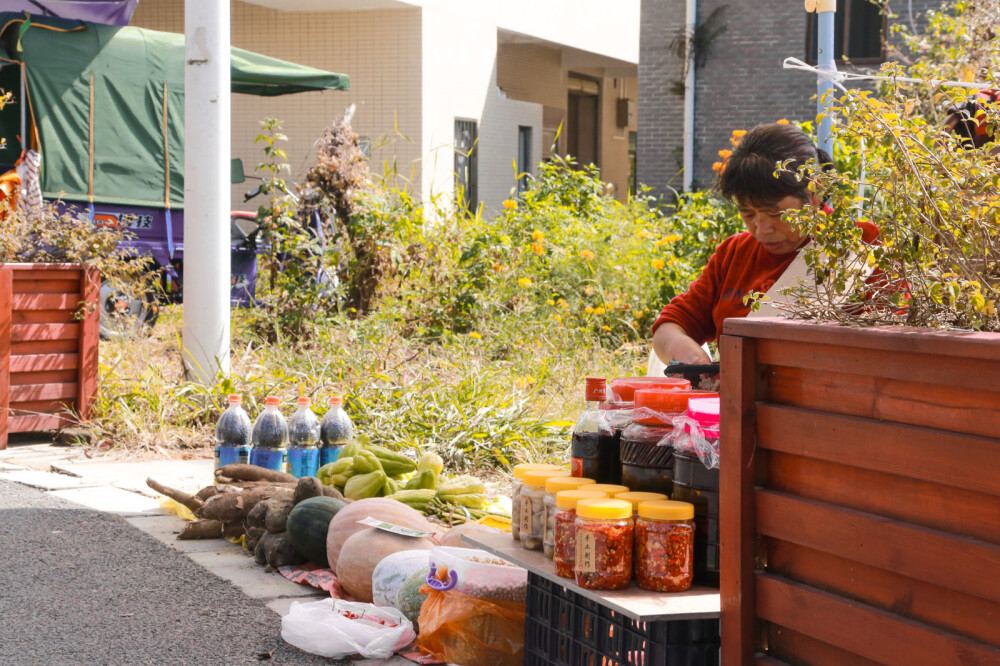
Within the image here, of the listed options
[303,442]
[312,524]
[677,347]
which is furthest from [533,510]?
[303,442]

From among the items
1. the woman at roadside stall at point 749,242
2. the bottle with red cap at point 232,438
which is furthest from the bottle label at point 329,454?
the woman at roadside stall at point 749,242

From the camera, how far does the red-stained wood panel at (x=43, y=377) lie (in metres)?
7.01

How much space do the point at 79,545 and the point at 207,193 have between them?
3162 mm

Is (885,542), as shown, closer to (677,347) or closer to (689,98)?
(677,347)

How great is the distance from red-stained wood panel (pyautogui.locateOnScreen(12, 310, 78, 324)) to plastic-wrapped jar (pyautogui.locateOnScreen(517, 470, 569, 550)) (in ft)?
16.3

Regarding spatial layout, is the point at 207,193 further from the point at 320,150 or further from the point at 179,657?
the point at 179,657

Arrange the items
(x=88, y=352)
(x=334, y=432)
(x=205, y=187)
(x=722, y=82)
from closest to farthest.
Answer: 1. (x=334, y=432)
2. (x=88, y=352)
3. (x=205, y=187)
4. (x=722, y=82)

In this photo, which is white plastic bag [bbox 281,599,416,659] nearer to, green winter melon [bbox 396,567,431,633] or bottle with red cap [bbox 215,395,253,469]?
green winter melon [bbox 396,567,431,633]

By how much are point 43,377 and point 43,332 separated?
0.28 metres

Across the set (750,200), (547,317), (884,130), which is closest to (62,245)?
(547,317)

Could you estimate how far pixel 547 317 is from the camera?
9.16 m

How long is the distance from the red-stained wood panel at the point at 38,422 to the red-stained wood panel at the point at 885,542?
19.4 ft

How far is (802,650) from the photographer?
7.48 ft

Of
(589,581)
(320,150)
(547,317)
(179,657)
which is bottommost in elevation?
(179,657)
